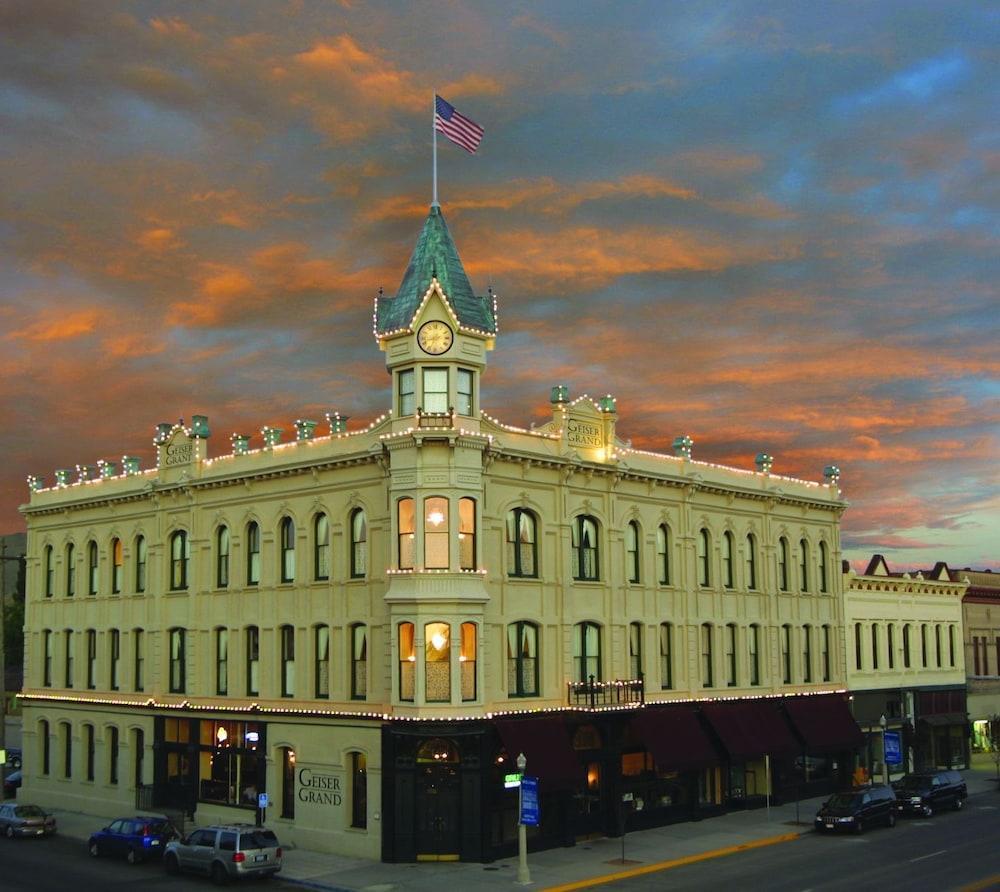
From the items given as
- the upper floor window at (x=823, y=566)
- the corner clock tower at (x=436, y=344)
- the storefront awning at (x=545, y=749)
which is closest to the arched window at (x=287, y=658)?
the storefront awning at (x=545, y=749)

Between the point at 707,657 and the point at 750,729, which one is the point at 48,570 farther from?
the point at 750,729

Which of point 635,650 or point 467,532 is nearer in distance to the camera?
point 467,532

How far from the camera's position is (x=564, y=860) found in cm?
3875

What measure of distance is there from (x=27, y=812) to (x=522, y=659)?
19.8m

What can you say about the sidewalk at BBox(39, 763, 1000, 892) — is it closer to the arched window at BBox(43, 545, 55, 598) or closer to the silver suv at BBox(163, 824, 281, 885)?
the silver suv at BBox(163, 824, 281, 885)

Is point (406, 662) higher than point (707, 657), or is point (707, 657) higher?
point (406, 662)

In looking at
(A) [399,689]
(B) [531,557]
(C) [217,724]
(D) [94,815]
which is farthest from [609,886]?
(D) [94,815]

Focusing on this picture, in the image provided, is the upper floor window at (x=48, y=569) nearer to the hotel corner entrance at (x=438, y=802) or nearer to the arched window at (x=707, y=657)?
the hotel corner entrance at (x=438, y=802)

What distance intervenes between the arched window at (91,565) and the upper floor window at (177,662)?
6.88m

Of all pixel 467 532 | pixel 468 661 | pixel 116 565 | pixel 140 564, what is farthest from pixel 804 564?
pixel 116 565

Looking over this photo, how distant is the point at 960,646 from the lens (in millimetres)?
68062

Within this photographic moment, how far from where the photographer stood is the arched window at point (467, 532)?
38.9 meters

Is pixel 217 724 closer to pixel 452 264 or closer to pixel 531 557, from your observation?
pixel 531 557

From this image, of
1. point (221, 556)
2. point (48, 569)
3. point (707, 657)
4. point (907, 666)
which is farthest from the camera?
point (907, 666)
